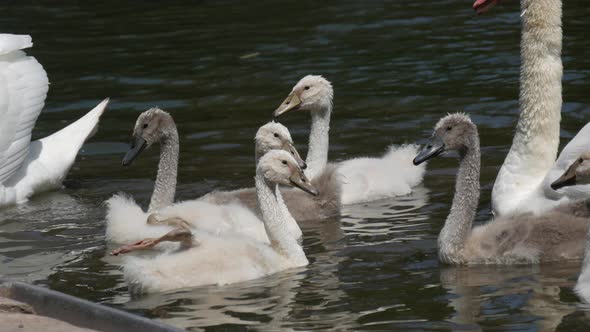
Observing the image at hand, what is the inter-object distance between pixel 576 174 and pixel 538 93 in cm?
149

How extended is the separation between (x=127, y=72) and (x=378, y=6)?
15.0ft

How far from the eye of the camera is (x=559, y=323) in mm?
7832

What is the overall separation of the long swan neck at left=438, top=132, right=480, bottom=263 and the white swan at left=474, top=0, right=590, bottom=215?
0.58 meters

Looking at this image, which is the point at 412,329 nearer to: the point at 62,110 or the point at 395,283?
the point at 395,283

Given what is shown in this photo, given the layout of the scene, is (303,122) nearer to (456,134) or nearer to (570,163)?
(456,134)

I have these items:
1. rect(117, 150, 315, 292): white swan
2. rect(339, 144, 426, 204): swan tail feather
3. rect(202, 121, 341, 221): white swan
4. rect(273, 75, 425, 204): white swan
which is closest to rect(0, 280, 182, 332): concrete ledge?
rect(117, 150, 315, 292): white swan

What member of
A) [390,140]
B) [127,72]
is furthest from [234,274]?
[127,72]

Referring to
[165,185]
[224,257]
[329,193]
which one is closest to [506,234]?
[224,257]

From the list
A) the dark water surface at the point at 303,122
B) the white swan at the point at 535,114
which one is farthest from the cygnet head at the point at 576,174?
the white swan at the point at 535,114

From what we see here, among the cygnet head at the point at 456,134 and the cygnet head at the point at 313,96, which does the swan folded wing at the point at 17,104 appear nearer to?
the cygnet head at the point at 313,96

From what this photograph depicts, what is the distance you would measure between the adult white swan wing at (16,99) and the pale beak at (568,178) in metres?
4.98

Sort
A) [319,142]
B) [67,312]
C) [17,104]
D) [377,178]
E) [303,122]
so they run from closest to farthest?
[67,312] < [377,178] < [319,142] < [17,104] < [303,122]

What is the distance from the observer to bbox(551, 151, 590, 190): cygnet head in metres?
9.09

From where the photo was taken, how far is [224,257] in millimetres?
8969
